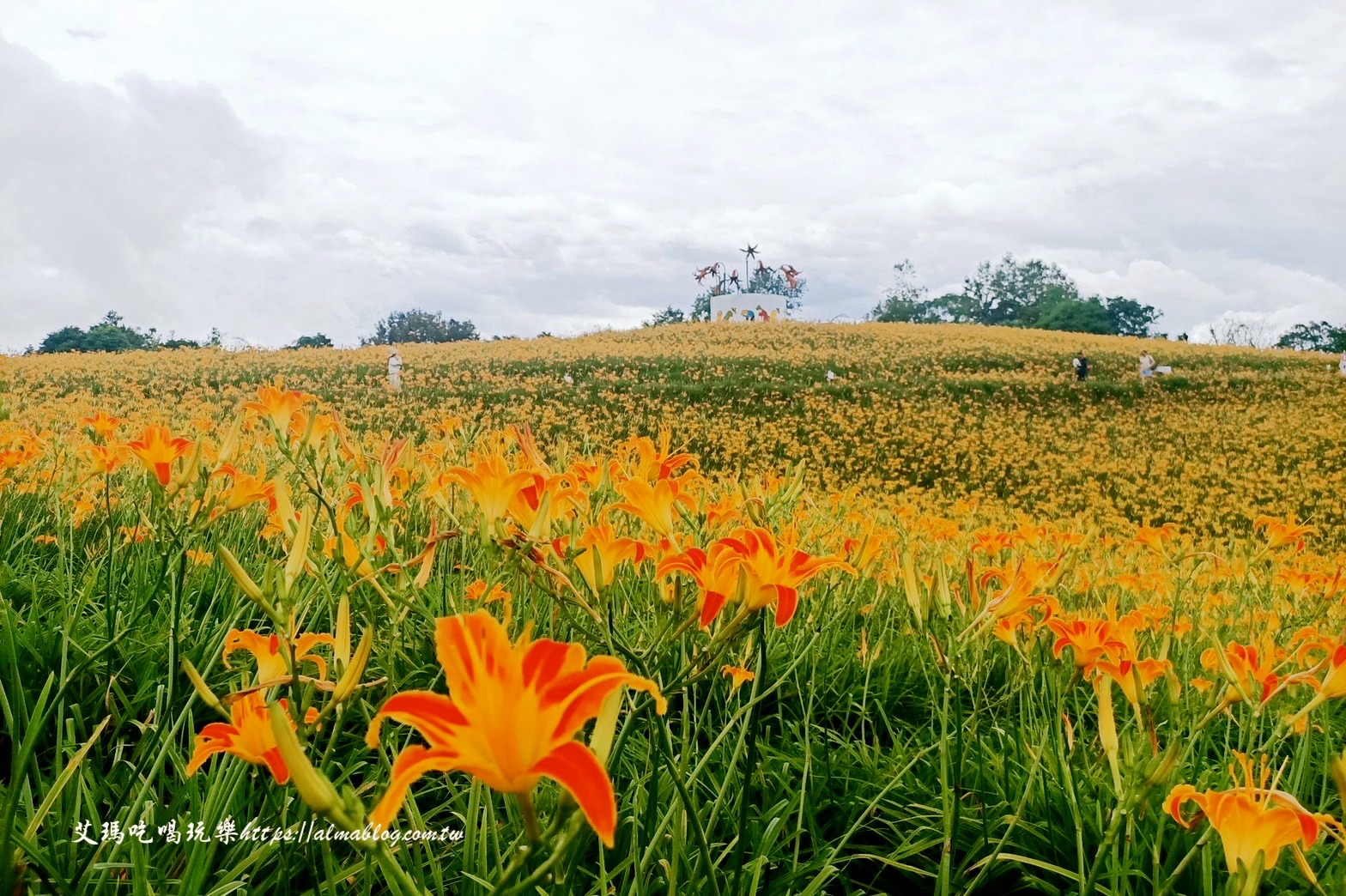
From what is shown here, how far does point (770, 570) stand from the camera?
0.92m

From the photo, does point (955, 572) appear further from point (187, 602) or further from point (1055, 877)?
point (187, 602)

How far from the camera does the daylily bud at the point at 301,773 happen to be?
21.6 inches

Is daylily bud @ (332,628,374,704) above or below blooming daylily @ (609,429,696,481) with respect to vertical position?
below

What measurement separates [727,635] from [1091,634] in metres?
0.70

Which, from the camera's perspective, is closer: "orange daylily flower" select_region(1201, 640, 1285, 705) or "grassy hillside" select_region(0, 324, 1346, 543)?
"orange daylily flower" select_region(1201, 640, 1285, 705)

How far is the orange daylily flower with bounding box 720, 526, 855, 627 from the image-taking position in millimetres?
904

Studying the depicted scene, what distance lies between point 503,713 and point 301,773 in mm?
162

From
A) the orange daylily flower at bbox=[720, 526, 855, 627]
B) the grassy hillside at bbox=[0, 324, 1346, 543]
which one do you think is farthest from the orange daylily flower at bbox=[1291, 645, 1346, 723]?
the grassy hillside at bbox=[0, 324, 1346, 543]

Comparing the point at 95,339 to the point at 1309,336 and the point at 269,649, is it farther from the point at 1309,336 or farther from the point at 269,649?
the point at 1309,336

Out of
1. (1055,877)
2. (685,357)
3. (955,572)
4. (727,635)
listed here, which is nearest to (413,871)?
(727,635)

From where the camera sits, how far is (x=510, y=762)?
1.73 ft

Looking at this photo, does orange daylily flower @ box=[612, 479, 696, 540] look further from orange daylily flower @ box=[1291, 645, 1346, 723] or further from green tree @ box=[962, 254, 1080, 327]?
green tree @ box=[962, 254, 1080, 327]

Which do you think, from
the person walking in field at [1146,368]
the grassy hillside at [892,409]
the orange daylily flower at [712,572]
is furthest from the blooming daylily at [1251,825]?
the person walking in field at [1146,368]

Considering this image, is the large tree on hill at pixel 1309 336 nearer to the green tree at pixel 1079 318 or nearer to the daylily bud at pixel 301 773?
the green tree at pixel 1079 318
